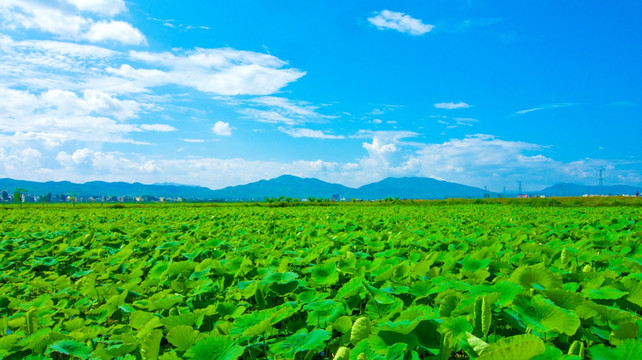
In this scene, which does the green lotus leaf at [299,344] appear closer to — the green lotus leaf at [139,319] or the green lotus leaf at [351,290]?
the green lotus leaf at [351,290]

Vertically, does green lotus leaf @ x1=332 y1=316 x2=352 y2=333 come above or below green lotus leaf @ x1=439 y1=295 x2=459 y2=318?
below

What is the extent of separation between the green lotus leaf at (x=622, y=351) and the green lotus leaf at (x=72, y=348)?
2.08 m

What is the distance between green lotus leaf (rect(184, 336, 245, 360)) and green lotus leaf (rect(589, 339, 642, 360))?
4.16 ft

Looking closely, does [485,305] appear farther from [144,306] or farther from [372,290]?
[144,306]

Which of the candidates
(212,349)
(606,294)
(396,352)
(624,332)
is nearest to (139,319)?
(212,349)

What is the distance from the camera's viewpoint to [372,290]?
6.02ft

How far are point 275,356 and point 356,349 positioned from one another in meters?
0.35

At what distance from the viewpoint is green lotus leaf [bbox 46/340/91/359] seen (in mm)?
1565

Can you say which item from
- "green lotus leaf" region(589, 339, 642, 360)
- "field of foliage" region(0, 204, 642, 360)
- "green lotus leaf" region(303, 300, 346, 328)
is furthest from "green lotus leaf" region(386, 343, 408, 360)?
"green lotus leaf" region(589, 339, 642, 360)

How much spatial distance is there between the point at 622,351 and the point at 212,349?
142 cm

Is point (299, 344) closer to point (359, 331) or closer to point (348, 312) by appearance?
point (359, 331)

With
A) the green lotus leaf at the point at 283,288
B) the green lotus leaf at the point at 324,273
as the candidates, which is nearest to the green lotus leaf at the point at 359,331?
the green lotus leaf at the point at 283,288

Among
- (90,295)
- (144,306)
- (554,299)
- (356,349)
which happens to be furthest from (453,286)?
(90,295)

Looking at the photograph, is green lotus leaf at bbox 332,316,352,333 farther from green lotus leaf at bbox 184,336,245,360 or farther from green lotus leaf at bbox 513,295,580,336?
green lotus leaf at bbox 513,295,580,336
